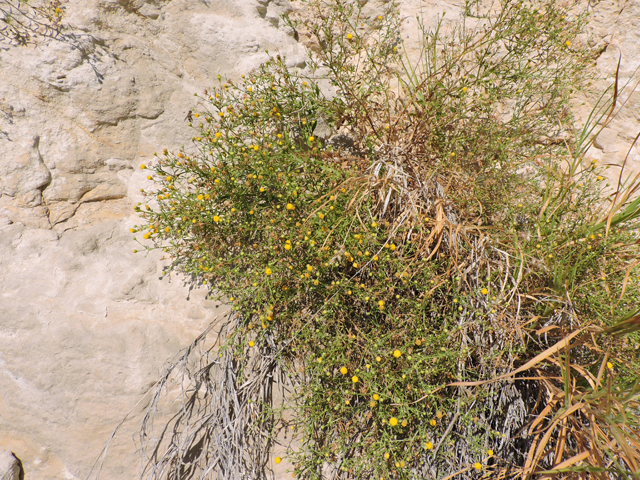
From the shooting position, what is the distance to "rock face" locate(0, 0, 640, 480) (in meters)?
2.43

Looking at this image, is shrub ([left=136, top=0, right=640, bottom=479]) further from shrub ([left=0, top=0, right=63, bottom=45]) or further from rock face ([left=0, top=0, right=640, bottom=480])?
shrub ([left=0, top=0, right=63, bottom=45])

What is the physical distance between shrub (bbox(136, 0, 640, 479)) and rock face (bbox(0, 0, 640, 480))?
0.78ft

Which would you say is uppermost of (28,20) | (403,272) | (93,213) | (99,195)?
(28,20)

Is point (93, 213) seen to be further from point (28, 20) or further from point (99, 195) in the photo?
point (28, 20)

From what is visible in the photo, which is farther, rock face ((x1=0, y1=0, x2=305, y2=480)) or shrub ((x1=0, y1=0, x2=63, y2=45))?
shrub ((x1=0, y1=0, x2=63, y2=45))

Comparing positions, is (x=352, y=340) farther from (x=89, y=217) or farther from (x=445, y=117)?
(x=89, y=217)

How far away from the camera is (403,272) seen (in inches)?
87.4

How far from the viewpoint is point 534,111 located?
3.02 m


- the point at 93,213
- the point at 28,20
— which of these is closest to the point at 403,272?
the point at 93,213

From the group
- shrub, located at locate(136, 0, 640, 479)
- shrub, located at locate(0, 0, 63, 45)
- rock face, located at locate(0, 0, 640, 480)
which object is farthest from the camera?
shrub, located at locate(0, 0, 63, 45)

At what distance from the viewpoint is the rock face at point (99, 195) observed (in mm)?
2432

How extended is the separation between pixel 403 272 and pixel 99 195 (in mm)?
2369

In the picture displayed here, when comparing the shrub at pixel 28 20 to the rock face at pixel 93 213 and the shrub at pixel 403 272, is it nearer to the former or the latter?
the rock face at pixel 93 213

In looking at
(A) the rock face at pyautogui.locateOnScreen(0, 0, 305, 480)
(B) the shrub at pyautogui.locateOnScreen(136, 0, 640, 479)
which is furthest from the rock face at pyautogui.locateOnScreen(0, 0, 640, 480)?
(B) the shrub at pyautogui.locateOnScreen(136, 0, 640, 479)
